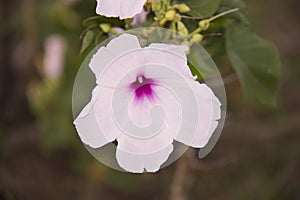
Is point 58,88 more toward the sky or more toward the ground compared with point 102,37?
more toward the ground

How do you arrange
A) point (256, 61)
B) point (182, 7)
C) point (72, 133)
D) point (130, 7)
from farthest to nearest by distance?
point (72, 133), point (256, 61), point (182, 7), point (130, 7)

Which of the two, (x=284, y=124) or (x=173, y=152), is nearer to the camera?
(x=173, y=152)

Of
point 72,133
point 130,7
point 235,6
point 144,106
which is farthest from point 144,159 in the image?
point 72,133

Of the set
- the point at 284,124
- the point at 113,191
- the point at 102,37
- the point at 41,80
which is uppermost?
the point at 102,37

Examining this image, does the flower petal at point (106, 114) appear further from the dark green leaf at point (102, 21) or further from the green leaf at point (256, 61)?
the green leaf at point (256, 61)

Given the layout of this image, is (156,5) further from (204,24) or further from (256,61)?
(256,61)

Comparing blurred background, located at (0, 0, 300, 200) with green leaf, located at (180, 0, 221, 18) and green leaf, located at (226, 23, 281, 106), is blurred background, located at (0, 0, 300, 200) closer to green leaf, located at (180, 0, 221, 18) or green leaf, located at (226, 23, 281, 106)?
green leaf, located at (226, 23, 281, 106)

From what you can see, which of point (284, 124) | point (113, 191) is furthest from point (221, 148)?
point (113, 191)

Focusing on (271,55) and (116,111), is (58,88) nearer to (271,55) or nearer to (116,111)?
(271,55)
